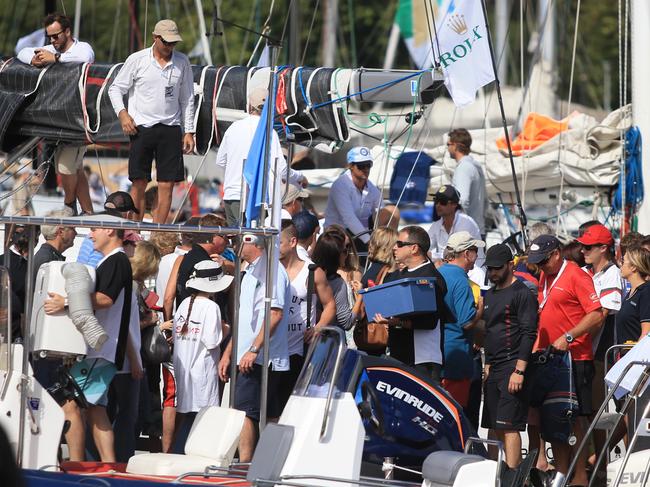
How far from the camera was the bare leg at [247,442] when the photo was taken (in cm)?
780

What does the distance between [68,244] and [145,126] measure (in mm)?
1589

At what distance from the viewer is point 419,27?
1009 inches

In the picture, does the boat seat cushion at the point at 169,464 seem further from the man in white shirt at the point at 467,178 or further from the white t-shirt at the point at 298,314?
the man in white shirt at the point at 467,178

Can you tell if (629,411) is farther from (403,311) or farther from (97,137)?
(97,137)

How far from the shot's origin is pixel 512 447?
28.0ft

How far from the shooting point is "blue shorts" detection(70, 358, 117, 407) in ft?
24.2

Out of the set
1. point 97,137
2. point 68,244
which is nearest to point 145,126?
point 97,137

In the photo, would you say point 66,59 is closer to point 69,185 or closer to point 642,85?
point 69,185

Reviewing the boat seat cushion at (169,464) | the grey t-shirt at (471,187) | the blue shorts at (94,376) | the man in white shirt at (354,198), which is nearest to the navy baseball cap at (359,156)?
the man in white shirt at (354,198)

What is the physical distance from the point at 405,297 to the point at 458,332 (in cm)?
70

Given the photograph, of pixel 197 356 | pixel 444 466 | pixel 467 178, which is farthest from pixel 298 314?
pixel 467 178

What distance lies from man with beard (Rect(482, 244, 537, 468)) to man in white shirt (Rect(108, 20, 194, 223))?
2.92 metres

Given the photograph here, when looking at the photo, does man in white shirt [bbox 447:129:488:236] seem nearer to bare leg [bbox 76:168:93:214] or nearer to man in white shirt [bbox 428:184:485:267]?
man in white shirt [bbox 428:184:485:267]

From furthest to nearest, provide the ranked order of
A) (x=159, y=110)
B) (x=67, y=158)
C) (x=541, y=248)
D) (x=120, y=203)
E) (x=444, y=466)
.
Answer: (x=67, y=158) → (x=159, y=110) → (x=120, y=203) → (x=541, y=248) → (x=444, y=466)
